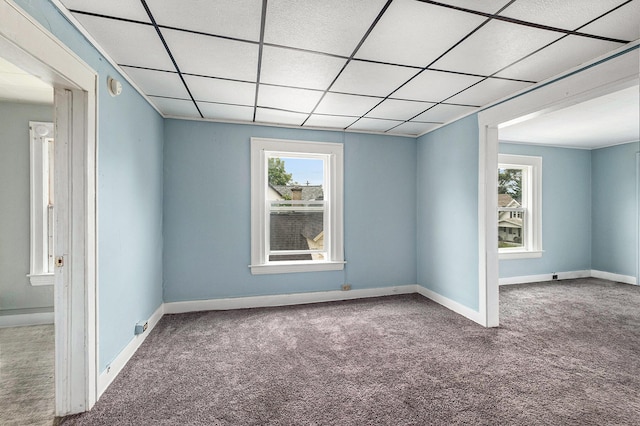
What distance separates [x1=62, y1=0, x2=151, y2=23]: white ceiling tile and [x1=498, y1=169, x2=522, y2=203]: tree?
5.56 meters

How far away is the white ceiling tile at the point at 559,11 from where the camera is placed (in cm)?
149

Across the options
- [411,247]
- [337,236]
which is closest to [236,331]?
[337,236]

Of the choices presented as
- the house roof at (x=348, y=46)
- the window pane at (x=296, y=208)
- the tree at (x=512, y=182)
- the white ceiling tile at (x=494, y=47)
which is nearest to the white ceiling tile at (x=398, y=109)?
the house roof at (x=348, y=46)

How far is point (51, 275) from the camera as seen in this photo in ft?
10.1

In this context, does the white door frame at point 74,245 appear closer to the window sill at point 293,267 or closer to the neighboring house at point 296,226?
the window sill at point 293,267

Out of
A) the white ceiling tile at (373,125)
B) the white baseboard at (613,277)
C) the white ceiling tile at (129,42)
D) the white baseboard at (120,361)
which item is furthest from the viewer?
the white baseboard at (613,277)

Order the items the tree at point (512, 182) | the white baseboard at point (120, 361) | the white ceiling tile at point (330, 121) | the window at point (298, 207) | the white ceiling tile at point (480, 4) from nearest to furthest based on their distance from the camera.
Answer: the white ceiling tile at point (480, 4) → the white baseboard at point (120, 361) → the white ceiling tile at point (330, 121) → the window at point (298, 207) → the tree at point (512, 182)

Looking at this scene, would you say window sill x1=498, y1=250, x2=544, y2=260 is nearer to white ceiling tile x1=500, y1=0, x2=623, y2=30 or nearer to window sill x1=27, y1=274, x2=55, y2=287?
white ceiling tile x1=500, y1=0, x2=623, y2=30

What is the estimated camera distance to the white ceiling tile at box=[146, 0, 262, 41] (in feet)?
4.93

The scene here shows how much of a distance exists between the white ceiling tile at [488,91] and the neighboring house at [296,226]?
2034 millimetres

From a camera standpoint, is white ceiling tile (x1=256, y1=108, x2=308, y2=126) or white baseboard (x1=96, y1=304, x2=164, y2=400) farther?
white ceiling tile (x1=256, y1=108, x2=308, y2=126)

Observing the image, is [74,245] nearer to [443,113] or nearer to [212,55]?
[212,55]

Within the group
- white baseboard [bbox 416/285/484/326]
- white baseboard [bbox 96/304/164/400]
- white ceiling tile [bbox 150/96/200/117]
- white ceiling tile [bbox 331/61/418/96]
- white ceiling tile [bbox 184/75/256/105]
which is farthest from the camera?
white baseboard [bbox 416/285/484/326]

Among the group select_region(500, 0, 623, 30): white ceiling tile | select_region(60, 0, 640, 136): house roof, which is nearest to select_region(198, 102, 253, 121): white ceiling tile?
select_region(60, 0, 640, 136): house roof
